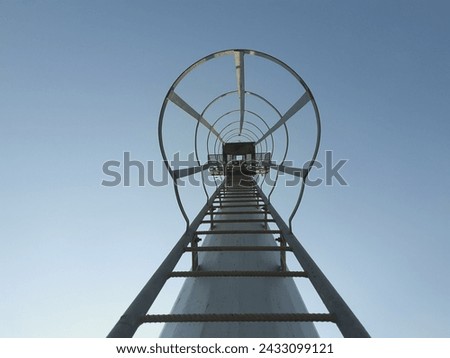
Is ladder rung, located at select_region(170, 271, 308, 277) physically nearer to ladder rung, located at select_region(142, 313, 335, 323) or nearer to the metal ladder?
the metal ladder

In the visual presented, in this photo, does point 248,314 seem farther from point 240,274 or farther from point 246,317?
point 240,274

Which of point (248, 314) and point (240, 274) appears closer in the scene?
point (248, 314)

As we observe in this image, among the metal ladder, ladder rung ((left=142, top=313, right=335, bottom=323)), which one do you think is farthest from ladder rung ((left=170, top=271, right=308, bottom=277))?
ladder rung ((left=142, top=313, right=335, bottom=323))

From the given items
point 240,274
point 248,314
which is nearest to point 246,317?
point 248,314

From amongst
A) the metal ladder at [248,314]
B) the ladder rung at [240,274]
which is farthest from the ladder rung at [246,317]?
the ladder rung at [240,274]

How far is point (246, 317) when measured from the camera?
1605 mm

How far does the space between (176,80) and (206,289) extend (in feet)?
5.87

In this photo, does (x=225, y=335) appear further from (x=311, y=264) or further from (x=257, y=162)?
(x=257, y=162)

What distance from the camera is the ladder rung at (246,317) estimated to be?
159cm

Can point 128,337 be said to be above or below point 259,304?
above

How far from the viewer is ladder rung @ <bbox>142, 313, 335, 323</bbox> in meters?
1.59

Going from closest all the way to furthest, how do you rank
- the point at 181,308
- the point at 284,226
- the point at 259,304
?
the point at 259,304 < the point at 181,308 < the point at 284,226
